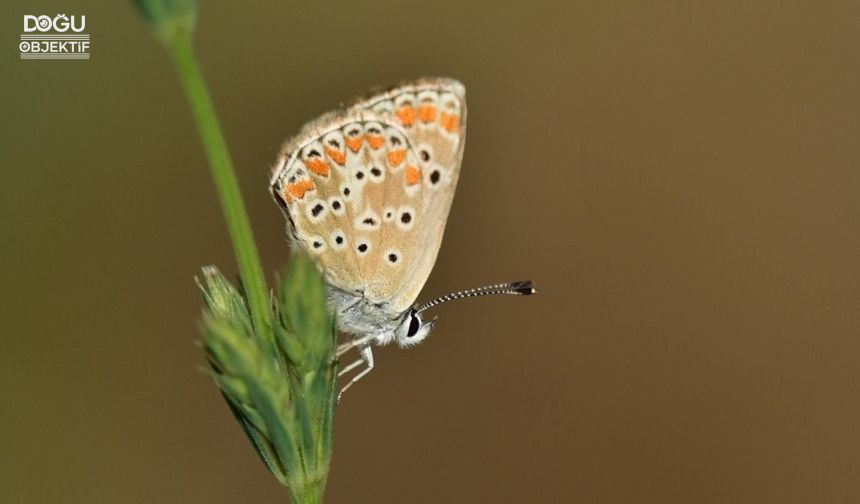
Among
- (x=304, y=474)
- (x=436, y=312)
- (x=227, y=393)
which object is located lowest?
(x=436, y=312)

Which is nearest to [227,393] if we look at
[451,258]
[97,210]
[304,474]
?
[304,474]

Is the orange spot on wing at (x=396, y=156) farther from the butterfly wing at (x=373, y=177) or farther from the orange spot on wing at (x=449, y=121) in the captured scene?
the orange spot on wing at (x=449, y=121)

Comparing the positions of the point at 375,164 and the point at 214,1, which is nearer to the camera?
the point at 375,164

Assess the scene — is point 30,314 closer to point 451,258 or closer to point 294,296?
point 451,258

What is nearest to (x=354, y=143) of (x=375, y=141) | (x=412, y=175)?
(x=375, y=141)

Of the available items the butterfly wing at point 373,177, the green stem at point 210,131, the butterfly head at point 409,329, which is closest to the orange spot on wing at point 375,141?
the butterfly wing at point 373,177

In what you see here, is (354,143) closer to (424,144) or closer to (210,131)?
(424,144)

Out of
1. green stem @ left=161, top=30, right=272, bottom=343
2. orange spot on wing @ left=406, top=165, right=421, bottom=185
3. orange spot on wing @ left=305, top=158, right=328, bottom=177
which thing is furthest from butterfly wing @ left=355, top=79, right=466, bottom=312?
green stem @ left=161, top=30, right=272, bottom=343
